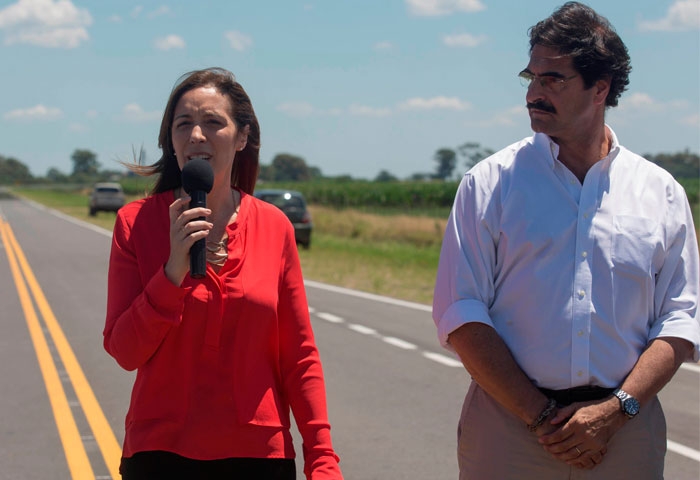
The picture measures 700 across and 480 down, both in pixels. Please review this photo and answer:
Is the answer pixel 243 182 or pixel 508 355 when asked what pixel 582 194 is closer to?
pixel 508 355

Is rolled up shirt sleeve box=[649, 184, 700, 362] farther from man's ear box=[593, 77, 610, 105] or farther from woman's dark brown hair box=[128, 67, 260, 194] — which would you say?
woman's dark brown hair box=[128, 67, 260, 194]

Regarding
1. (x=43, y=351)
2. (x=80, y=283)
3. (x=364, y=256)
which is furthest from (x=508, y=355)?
(x=364, y=256)

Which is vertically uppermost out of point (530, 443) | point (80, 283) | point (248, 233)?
point (248, 233)

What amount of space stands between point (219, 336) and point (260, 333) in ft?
0.43

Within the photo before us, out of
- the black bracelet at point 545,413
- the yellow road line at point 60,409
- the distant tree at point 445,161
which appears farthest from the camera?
the distant tree at point 445,161

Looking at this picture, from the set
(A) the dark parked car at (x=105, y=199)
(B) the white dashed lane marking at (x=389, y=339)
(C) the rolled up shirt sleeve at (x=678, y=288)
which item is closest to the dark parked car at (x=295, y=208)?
(B) the white dashed lane marking at (x=389, y=339)

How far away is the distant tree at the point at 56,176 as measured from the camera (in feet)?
583

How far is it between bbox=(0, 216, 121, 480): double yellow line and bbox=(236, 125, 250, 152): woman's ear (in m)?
3.73

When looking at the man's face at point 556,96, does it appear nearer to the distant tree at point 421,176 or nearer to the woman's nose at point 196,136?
the woman's nose at point 196,136

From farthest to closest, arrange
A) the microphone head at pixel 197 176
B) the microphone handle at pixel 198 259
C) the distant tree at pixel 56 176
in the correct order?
the distant tree at pixel 56 176 → the microphone head at pixel 197 176 → the microphone handle at pixel 198 259

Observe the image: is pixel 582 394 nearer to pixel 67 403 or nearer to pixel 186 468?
pixel 186 468

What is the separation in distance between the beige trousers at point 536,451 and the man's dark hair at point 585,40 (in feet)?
3.34

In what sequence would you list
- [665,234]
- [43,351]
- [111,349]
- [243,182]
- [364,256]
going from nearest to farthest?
[111,349] → [665,234] → [243,182] → [43,351] → [364,256]

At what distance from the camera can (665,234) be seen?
3088 mm
